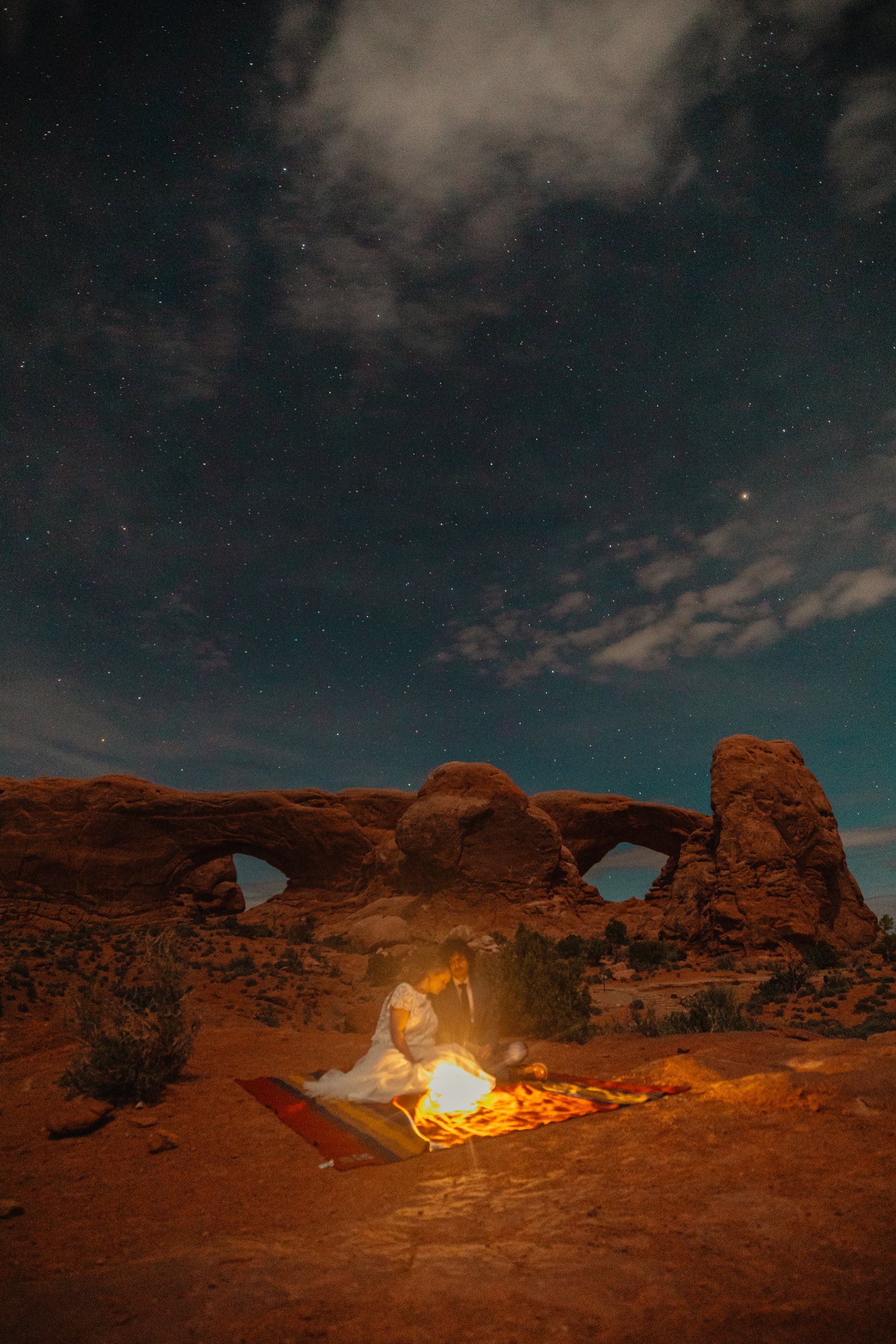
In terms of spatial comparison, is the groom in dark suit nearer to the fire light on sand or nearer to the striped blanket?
the fire light on sand

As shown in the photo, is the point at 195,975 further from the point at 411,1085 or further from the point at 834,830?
the point at 834,830

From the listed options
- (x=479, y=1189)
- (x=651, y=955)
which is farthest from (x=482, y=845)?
(x=479, y=1189)

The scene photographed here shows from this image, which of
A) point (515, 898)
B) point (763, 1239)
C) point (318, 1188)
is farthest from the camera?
point (515, 898)

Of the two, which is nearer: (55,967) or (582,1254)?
(582,1254)

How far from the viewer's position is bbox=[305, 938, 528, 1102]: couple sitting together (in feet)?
19.3

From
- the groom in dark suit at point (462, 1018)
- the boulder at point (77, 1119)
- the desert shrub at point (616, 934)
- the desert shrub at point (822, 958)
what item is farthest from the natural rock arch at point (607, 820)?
the boulder at point (77, 1119)

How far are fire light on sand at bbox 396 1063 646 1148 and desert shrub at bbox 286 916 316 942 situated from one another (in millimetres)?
18754

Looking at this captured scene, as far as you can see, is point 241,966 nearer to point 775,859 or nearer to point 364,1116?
point 364,1116

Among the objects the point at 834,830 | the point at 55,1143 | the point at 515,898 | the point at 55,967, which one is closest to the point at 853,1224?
the point at 55,1143

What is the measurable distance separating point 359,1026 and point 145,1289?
9252 mm

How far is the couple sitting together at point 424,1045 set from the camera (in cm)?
587

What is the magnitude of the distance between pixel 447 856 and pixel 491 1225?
23.4 metres

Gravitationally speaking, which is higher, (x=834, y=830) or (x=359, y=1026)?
(x=834, y=830)

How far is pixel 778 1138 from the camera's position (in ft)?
13.7
